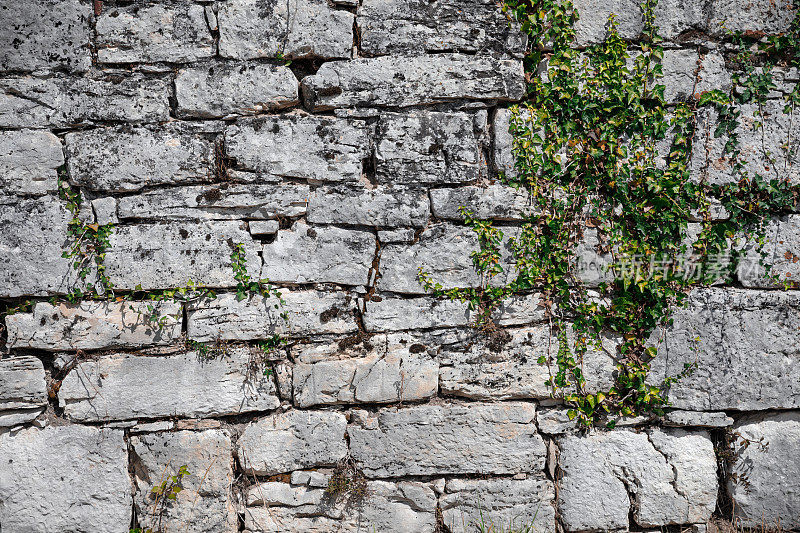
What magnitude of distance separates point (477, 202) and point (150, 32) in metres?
1.85

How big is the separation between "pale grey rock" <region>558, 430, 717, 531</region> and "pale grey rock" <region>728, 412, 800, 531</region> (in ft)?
0.63

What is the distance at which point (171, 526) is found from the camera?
98.4 inches

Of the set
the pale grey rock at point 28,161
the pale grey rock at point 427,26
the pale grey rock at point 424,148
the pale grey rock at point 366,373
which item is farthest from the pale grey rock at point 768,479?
the pale grey rock at point 28,161

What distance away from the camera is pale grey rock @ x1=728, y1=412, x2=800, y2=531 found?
2.67m

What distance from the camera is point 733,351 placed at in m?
2.65

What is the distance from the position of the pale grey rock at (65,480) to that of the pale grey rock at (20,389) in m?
0.09

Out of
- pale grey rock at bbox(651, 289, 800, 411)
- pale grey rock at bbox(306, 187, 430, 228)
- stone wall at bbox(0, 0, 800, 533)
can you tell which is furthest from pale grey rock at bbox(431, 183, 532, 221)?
pale grey rock at bbox(651, 289, 800, 411)

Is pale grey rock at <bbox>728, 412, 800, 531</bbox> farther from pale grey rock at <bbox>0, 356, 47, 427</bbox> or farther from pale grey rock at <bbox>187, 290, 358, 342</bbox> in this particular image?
pale grey rock at <bbox>0, 356, 47, 427</bbox>

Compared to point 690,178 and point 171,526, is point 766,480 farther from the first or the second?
point 171,526

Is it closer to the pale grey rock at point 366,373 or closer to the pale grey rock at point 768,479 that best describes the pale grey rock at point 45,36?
the pale grey rock at point 366,373

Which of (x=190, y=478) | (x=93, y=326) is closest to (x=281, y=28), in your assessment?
(x=93, y=326)

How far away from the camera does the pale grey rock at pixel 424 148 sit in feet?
8.25

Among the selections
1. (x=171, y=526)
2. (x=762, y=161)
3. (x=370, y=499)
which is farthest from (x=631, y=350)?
(x=171, y=526)

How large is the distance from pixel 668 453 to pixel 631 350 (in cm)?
58
